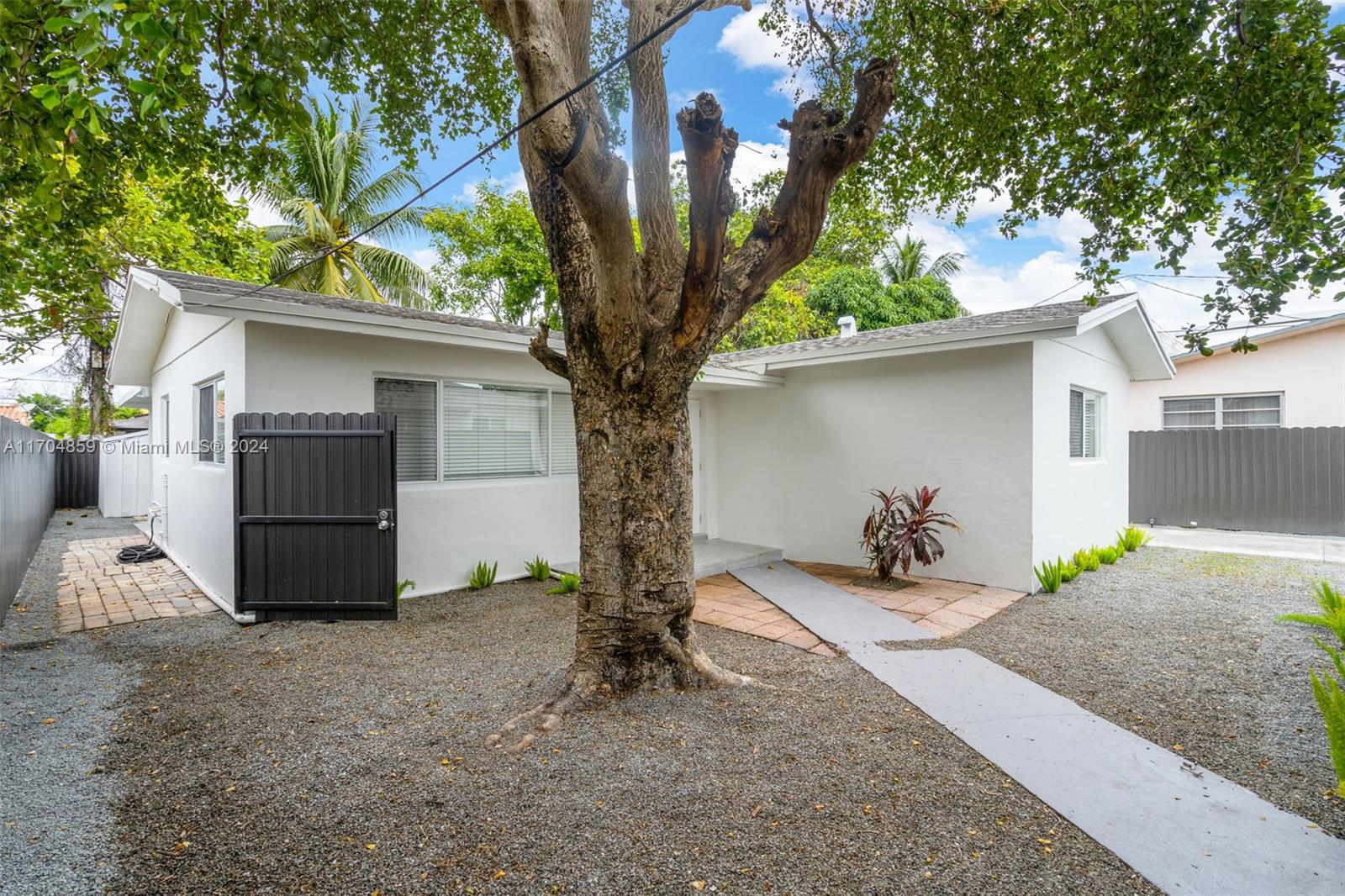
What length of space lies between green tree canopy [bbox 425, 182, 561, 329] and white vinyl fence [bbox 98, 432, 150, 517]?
8.26 m

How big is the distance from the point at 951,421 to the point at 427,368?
18.9 feet

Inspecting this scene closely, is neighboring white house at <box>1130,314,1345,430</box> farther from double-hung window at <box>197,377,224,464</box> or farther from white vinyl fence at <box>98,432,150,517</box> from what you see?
white vinyl fence at <box>98,432,150,517</box>

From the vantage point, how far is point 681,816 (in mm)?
2549

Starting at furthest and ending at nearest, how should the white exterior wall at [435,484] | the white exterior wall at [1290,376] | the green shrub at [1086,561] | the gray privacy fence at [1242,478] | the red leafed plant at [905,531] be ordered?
the white exterior wall at [1290,376], the gray privacy fence at [1242,478], the green shrub at [1086,561], the red leafed plant at [905,531], the white exterior wall at [435,484]

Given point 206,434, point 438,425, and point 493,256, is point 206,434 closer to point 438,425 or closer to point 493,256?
point 438,425

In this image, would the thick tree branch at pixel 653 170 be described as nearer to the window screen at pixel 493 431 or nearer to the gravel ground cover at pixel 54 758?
the gravel ground cover at pixel 54 758

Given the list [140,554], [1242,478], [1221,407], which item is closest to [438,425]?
[140,554]

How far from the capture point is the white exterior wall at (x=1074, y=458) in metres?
6.66

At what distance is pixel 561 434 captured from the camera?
24.8 feet

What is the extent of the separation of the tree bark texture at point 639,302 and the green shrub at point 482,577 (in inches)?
128

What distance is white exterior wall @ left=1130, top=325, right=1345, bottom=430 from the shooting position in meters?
10.9

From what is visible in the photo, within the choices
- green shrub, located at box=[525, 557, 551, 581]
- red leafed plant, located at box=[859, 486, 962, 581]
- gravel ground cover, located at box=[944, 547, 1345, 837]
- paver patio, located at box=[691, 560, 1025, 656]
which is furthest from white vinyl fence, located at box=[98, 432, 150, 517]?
gravel ground cover, located at box=[944, 547, 1345, 837]

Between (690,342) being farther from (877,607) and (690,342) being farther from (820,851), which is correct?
(877,607)

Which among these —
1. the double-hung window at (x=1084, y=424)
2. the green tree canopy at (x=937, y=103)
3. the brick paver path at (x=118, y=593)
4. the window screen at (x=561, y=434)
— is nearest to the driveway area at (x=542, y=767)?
the brick paver path at (x=118, y=593)
